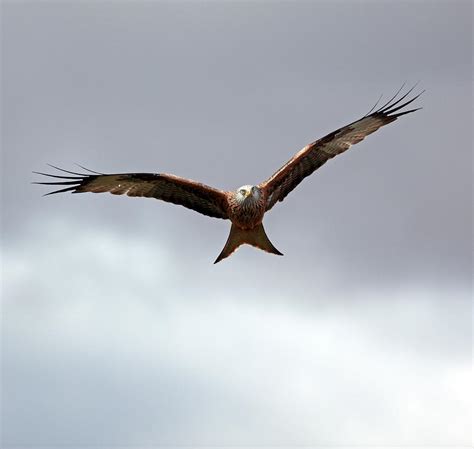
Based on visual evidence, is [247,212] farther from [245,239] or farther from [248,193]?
[245,239]

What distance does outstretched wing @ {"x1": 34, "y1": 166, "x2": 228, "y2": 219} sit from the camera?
16.6m

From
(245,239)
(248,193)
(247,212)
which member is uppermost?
(248,193)

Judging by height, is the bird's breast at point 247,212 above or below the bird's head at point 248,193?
below

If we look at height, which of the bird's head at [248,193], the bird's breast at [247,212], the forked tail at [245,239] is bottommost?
the forked tail at [245,239]

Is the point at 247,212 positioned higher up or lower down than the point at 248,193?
lower down

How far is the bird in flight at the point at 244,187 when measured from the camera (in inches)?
638

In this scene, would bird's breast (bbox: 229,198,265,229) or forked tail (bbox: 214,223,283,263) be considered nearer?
bird's breast (bbox: 229,198,265,229)

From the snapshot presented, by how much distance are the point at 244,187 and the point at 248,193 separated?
0.46 ft

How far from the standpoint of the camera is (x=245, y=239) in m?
16.5

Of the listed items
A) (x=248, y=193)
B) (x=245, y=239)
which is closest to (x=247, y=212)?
→ (x=248, y=193)

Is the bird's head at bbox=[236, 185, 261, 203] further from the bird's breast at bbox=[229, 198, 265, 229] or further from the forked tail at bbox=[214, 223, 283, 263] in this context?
the forked tail at bbox=[214, 223, 283, 263]

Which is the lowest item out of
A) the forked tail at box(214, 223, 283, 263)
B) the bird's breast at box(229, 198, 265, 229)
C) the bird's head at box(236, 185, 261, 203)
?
the forked tail at box(214, 223, 283, 263)

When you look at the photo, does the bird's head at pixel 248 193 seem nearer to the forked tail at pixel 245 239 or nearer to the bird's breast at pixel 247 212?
the bird's breast at pixel 247 212

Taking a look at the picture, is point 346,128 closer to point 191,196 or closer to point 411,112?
point 411,112
